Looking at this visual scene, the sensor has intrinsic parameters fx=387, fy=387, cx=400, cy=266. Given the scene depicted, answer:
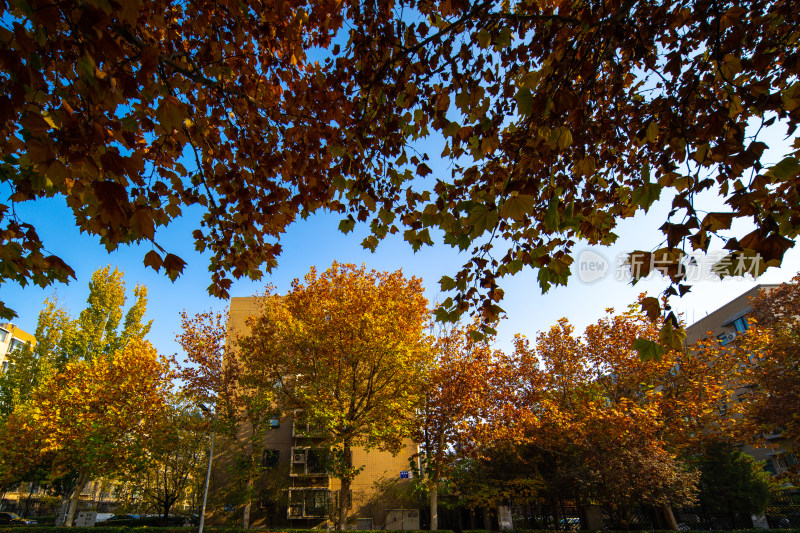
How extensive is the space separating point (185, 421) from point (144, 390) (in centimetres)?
229

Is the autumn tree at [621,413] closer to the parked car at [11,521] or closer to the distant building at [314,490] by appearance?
the distant building at [314,490]

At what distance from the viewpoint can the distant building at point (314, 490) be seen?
64.6 ft

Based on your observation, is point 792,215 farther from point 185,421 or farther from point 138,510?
point 138,510

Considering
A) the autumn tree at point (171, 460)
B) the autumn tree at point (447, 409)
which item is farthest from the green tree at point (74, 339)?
the autumn tree at point (447, 409)

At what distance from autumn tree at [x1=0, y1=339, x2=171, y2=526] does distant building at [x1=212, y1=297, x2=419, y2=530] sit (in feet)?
14.6

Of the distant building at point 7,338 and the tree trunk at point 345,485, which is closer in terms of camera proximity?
the tree trunk at point 345,485

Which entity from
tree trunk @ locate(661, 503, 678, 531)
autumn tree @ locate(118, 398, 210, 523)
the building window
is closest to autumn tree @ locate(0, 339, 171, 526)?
autumn tree @ locate(118, 398, 210, 523)

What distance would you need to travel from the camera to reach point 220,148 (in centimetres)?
487

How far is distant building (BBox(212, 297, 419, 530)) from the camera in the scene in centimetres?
1970

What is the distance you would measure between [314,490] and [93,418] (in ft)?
36.1

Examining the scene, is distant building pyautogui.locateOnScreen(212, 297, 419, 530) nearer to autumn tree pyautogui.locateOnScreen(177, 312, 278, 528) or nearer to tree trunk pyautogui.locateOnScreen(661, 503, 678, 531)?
autumn tree pyautogui.locateOnScreen(177, 312, 278, 528)

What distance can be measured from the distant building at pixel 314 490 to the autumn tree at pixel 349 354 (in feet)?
12.6

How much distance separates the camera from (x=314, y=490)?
2081 centimetres

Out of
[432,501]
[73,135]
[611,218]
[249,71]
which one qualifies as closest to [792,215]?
[611,218]
